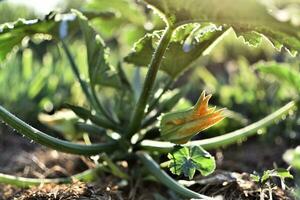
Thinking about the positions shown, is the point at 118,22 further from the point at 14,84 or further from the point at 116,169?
the point at 116,169

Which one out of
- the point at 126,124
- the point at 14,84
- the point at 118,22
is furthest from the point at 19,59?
the point at 126,124

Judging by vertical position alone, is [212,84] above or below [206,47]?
below

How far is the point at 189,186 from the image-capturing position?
5.15 ft

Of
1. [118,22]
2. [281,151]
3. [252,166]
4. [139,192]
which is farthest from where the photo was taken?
[118,22]

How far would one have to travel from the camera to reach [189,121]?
1380 mm

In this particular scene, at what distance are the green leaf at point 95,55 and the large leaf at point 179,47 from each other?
0.23 ft

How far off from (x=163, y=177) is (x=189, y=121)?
20cm

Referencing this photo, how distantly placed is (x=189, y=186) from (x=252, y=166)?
39 centimetres

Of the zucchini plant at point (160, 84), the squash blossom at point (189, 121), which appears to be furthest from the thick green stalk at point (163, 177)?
the squash blossom at point (189, 121)

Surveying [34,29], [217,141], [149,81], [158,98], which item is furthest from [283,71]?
[34,29]

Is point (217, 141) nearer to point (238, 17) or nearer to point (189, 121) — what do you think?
point (189, 121)

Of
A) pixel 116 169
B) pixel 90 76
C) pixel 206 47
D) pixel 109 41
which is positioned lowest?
pixel 109 41

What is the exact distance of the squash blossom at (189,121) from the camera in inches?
53.5

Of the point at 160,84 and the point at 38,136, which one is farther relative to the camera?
the point at 160,84
